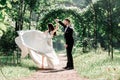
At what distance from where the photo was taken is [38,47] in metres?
18.0

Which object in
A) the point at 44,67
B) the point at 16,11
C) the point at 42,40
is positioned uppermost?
the point at 16,11

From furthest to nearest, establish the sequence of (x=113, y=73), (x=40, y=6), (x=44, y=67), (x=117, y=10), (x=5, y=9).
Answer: (x=117, y=10), (x=40, y=6), (x=44, y=67), (x=113, y=73), (x=5, y=9)

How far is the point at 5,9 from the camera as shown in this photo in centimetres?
644

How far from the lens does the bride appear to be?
1767cm

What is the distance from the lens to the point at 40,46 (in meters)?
18.0

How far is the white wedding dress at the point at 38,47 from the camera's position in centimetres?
1770

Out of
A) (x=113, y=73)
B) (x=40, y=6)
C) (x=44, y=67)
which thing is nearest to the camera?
(x=113, y=73)

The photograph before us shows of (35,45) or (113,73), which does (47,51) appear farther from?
(113,73)

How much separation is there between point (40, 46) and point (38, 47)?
0.35 ft

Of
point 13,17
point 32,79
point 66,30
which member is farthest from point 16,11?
point 32,79

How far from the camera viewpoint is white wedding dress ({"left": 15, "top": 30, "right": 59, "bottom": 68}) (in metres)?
17.7

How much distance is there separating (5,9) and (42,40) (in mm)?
11759

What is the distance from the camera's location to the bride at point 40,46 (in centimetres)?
1767

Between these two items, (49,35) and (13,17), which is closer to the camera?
(49,35)
